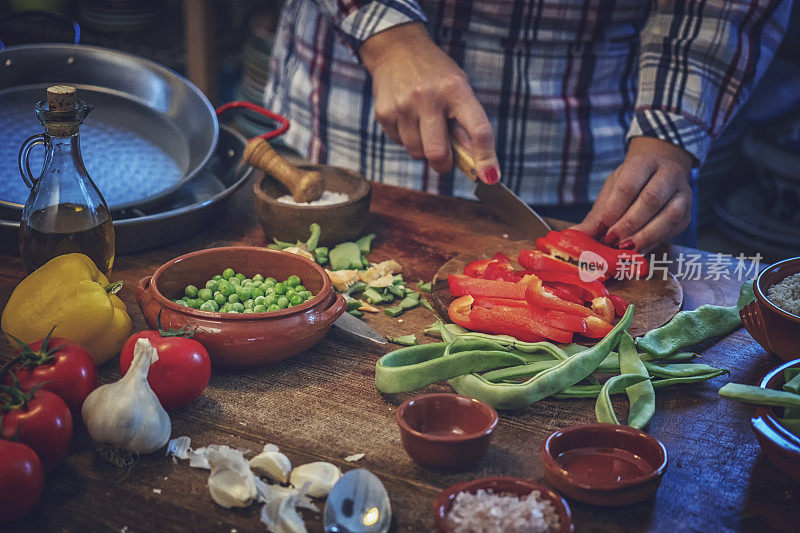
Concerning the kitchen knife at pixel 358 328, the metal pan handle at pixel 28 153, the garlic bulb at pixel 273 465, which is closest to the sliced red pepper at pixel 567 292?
the kitchen knife at pixel 358 328

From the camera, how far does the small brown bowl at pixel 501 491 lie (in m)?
1.04

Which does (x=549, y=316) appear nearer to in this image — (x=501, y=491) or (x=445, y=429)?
(x=445, y=429)

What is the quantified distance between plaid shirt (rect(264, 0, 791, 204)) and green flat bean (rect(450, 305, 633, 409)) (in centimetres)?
94

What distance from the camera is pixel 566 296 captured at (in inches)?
66.4

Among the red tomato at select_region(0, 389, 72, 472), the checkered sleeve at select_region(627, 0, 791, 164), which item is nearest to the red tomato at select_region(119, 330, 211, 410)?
the red tomato at select_region(0, 389, 72, 472)

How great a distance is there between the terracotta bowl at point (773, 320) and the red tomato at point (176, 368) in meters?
1.08

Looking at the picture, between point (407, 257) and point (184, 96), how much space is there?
0.78 m

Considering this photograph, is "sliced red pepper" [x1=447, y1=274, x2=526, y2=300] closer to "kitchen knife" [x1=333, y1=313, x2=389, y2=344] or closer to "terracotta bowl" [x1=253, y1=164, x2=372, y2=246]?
"kitchen knife" [x1=333, y1=313, x2=389, y2=344]

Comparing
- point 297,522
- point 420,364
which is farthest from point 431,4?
point 297,522

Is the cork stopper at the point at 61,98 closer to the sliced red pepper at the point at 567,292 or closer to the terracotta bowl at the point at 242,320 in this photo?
the terracotta bowl at the point at 242,320

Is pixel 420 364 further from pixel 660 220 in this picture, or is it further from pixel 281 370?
pixel 660 220

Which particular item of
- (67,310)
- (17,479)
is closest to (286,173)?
(67,310)

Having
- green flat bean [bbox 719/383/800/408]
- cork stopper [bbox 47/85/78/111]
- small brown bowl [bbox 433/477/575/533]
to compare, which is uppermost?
cork stopper [bbox 47/85/78/111]

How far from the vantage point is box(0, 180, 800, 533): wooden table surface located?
1.12 metres
